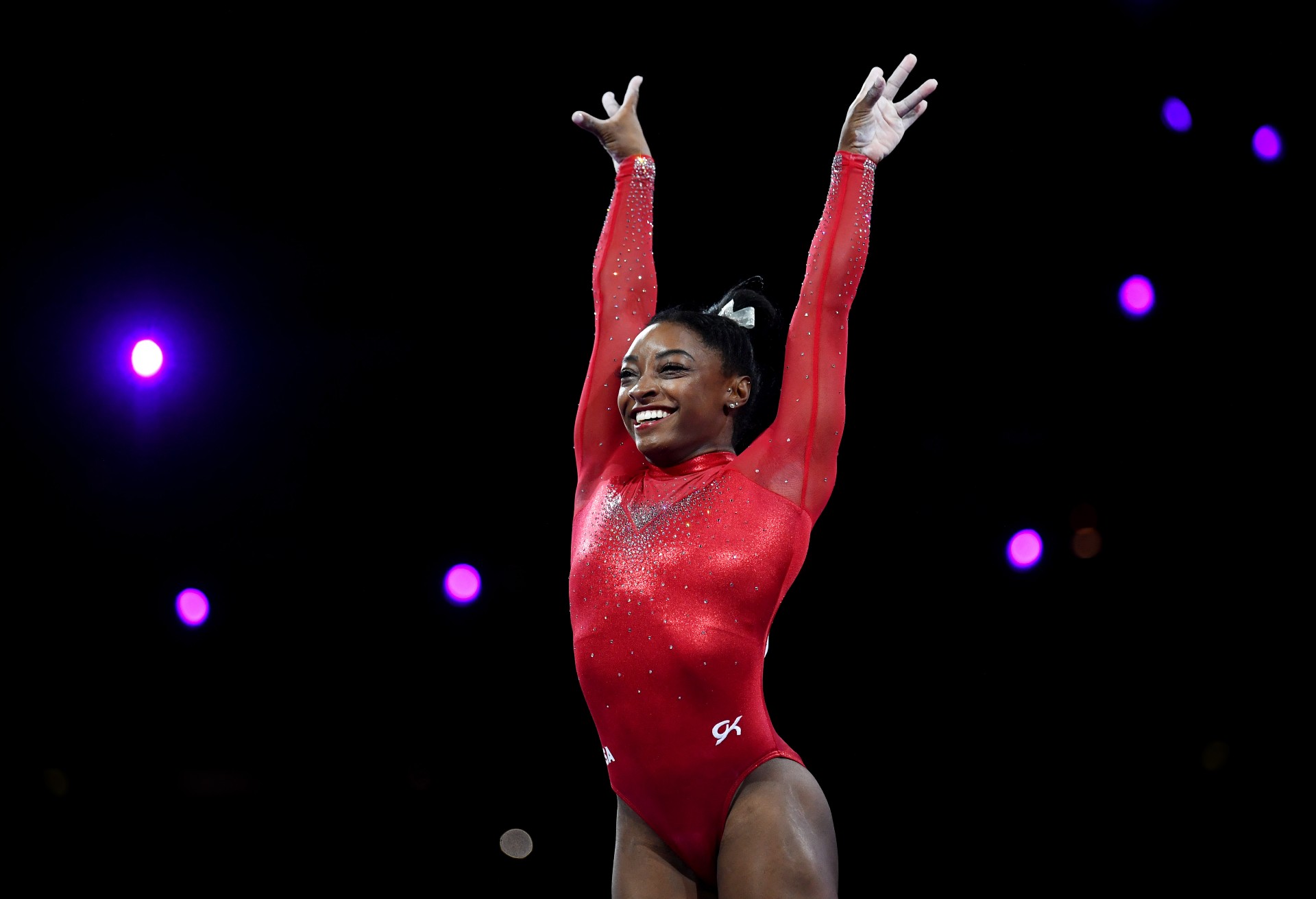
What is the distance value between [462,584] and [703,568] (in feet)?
5.50

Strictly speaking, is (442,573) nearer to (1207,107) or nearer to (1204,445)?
(1204,445)

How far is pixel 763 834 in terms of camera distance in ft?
5.67

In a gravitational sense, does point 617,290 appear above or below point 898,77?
below

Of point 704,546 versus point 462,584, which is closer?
point 704,546

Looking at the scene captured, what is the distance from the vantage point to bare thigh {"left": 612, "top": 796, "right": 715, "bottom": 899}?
1876 mm

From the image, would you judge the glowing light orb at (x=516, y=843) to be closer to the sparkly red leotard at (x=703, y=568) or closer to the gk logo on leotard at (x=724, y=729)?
the sparkly red leotard at (x=703, y=568)

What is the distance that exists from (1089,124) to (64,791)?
3169 millimetres

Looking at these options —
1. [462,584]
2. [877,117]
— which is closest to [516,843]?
[462,584]

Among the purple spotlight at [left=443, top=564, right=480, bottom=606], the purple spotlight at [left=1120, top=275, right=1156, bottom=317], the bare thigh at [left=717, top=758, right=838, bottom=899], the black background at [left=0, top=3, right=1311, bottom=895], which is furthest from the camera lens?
the purple spotlight at [left=443, top=564, right=480, bottom=606]

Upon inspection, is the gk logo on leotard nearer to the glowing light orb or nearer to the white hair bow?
the white hair bow

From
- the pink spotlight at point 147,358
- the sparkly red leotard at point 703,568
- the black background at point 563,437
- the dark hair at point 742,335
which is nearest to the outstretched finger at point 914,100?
the sparkly red leotard at point 703,568

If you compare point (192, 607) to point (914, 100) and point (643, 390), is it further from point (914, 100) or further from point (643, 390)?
point (914, 100)

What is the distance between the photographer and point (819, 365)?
2.01 meters

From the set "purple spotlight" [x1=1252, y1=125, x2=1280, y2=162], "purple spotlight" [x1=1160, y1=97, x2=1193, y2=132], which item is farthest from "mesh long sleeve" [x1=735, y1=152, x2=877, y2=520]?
"purple spotlight" [x1=1252, y1=125, x2=1280, y2=162]
